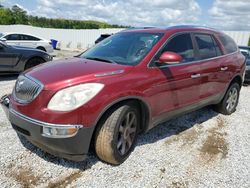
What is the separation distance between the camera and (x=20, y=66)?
7770mm

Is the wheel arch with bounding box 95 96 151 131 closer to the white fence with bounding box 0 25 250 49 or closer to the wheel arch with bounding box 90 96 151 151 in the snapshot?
the wheel arch with bounding box 90 96 151 151

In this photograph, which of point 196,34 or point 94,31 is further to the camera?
point 94,31

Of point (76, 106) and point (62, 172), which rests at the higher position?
point (76, 106)

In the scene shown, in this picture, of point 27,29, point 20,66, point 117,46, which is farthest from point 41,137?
point 27,29

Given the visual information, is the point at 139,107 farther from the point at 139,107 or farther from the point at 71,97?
the point at 71,97

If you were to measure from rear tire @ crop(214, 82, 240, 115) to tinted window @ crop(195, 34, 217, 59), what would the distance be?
1.10 metres

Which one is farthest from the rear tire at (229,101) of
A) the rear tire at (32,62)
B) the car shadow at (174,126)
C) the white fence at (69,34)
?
the white fence at (69,34)

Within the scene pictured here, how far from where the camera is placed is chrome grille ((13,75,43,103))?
277cm

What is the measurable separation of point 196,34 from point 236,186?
247 centimetres

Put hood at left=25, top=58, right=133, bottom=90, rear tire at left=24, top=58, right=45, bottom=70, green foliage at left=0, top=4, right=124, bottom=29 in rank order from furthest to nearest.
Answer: green foliage at left=0, top=4, right=124, bottom=29 < rear tire at left=24, top=58, right=45, bottom=70 < hood at left=25, top=58, right=133, bottom=90

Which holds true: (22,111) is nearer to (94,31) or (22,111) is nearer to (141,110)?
(141,110)

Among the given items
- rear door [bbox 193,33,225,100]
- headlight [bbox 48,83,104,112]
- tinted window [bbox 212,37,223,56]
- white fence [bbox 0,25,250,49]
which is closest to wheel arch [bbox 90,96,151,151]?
headlight [bbox 48,83,104,112]

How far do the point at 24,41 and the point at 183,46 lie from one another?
13.5m

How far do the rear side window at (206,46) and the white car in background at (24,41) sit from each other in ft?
A: 41.0
